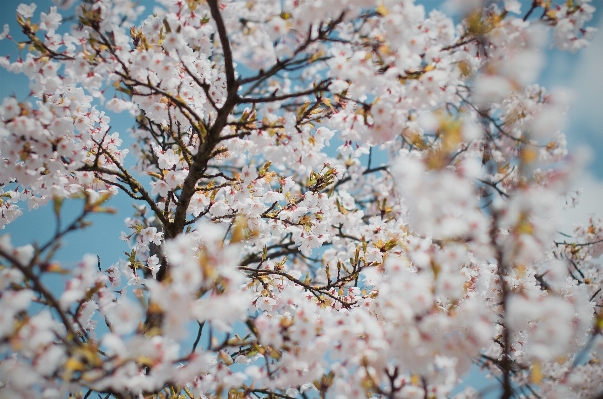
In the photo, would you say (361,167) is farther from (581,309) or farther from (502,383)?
(502,383)

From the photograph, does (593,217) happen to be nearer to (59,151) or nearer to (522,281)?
(522,281)

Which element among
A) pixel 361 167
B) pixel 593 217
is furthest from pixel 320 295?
pixel 593 217

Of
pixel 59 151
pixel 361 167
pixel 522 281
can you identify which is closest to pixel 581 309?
pixel 522 281

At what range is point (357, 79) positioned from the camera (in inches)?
93.9

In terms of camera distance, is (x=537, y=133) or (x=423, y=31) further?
(x=423, y=31)

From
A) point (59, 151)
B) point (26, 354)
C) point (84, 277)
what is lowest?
point (26, 354)

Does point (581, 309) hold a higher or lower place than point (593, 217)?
lower

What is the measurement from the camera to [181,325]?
5.35 ft

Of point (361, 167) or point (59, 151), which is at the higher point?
point (361, 167)

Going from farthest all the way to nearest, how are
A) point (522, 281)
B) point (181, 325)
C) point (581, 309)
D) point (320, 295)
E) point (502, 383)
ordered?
point (522, 281) → point (581, 309) → point (320, 295) → point (502, 383) → point (181, 325)

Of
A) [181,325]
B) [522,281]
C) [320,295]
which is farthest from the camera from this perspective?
[522,281]

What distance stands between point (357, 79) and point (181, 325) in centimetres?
198

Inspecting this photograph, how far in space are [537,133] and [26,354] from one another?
348 centimetres

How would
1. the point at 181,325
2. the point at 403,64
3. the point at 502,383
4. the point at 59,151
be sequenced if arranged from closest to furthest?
1. the point at 181,325
2. the point at 502,383
3. the point at 403,64
4. the point at 59,151
